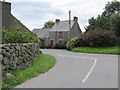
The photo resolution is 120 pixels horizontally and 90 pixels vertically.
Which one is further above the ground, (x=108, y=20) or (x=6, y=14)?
(x=108, y=20)

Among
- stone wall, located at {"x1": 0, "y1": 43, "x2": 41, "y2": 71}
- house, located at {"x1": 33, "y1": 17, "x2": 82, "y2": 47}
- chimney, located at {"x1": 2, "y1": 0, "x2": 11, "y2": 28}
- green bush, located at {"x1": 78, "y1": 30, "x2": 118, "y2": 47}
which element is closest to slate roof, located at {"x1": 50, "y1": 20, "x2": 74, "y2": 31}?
house, located at {"x1": 33, "y1": 17, "x2": 82, "y2": 47}

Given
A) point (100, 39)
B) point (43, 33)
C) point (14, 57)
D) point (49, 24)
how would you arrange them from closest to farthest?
point (14, 57) < point (100, 39) < point (43, 33) < point (49, 24)

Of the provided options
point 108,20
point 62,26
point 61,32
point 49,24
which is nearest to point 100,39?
point 108,20

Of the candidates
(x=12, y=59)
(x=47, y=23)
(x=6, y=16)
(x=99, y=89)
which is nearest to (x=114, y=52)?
(x=6, y=16)

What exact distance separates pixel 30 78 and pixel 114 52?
2333 cm

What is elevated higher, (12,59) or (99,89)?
(12,59)

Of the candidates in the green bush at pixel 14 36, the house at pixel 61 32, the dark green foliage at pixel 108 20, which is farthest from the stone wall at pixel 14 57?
the house at pixel 61 32

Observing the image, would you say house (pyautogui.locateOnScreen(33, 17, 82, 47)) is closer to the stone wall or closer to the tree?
the tree

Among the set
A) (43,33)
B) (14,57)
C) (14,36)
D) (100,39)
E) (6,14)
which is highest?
(6,14)

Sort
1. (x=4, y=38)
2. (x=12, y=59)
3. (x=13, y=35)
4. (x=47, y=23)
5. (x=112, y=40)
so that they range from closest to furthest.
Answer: (x=12, y=59), (x=4, y=38), (x=13, y=35), (x=112, y=40), (x=47, y=23)

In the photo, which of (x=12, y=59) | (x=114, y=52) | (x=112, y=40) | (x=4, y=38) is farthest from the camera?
(x=112, y=40)

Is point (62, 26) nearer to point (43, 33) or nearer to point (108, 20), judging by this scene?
point (43, 33)

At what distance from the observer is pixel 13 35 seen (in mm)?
16172

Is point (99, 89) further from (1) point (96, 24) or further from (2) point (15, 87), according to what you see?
(1) point (96, 24)
